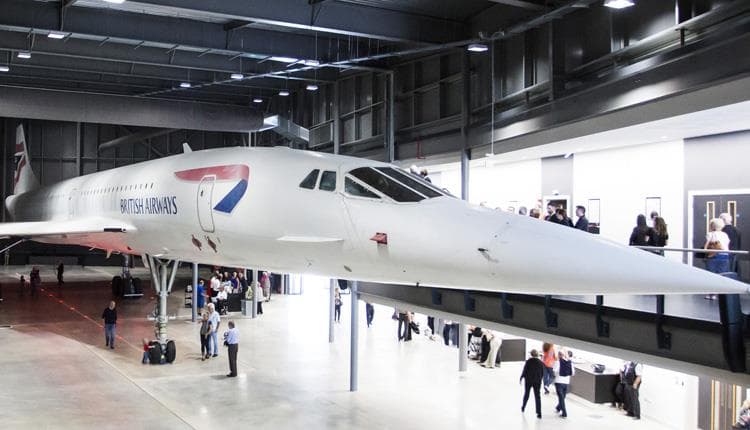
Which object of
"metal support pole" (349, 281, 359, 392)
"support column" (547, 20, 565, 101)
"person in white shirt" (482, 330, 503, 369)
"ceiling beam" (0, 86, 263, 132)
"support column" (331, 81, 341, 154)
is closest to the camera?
"support column" (547, 20, 565, 101)

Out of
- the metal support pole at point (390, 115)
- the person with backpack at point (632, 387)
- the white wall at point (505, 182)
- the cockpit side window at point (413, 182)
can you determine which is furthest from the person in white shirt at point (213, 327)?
the cockpit side window at point (413, 182)

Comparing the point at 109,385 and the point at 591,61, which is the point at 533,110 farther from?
the point at 109,385

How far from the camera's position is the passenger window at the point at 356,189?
8.43 m

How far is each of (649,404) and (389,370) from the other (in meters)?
6.93

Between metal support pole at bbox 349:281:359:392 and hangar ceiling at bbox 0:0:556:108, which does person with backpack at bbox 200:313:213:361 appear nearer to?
metal support pole at bbox 349:281:359:392

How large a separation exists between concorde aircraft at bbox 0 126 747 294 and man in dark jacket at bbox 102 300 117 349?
585 cm

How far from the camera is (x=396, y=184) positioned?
8336mm

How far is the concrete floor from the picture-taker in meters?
13.8

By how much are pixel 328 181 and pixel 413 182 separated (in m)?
1.22

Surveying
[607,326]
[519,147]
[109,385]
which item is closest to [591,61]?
[519,147]

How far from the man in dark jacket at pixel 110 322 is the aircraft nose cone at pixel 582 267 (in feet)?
47.8

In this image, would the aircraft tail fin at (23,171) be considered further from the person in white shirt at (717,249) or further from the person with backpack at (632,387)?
the person in white shirt at (717,249)

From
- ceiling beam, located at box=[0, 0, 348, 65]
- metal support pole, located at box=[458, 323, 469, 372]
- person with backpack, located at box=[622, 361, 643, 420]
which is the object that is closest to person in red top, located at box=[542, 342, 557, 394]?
person with backpack, located at box=[622, 361, 643, 420]

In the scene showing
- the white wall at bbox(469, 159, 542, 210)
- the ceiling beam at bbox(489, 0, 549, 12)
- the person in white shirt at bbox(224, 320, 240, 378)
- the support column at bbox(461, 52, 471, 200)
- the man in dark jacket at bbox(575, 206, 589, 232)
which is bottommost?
the person in white shirt at bbox(224, 320, 240, 378)
